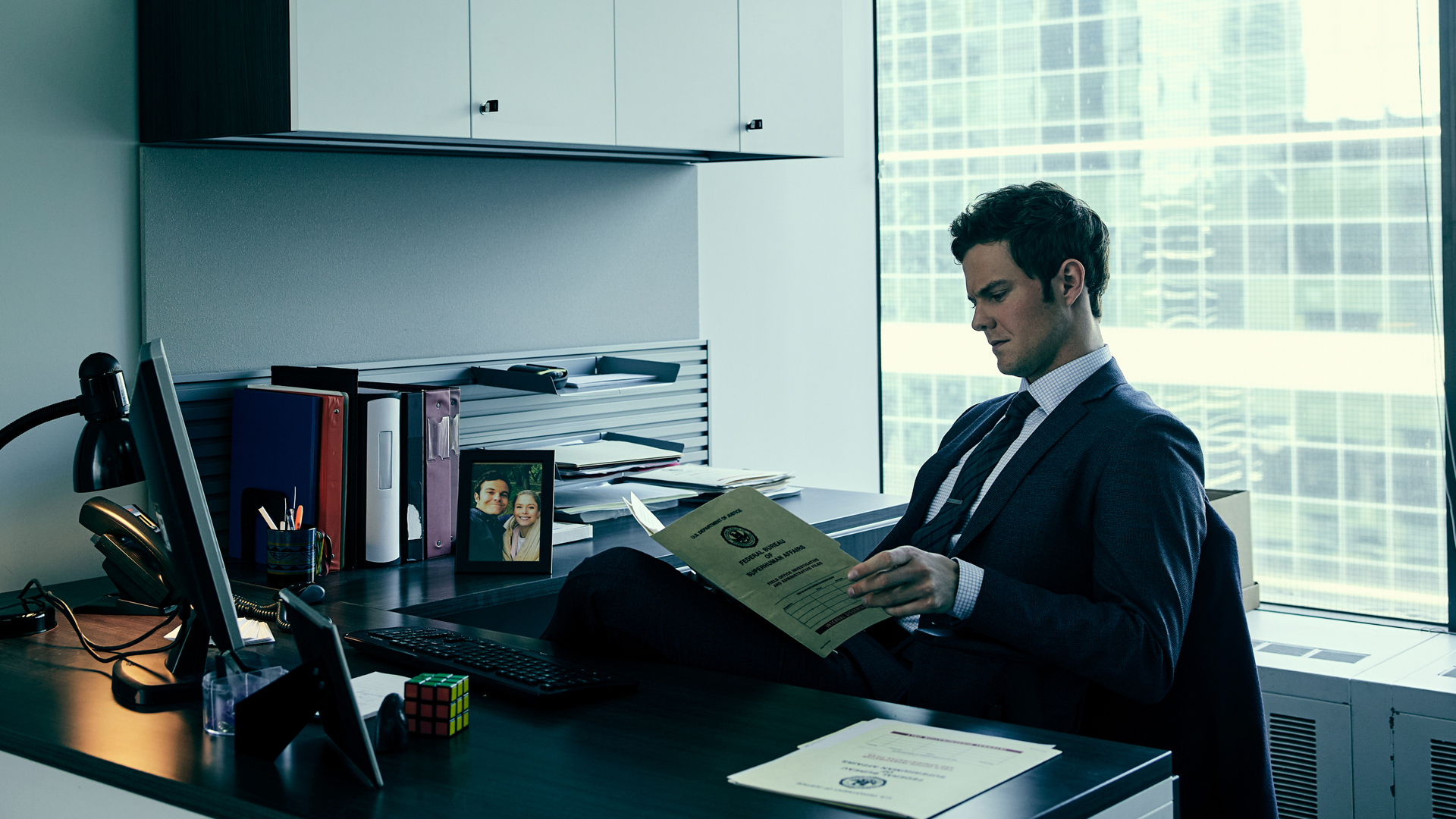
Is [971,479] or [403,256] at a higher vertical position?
[403,256]

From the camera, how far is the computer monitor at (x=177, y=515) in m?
1.44

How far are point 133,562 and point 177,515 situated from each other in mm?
670

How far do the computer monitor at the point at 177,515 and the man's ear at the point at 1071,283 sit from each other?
1.21 metres

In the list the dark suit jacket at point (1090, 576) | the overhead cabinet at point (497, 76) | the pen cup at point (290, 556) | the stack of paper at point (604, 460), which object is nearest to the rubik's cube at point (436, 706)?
the dark suit jacket at point (1090, 576)

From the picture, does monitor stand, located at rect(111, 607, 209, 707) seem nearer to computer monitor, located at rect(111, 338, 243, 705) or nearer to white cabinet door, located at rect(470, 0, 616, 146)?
computer monitor, located at rect(111, 338, 243, 705)

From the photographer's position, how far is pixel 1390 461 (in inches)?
125

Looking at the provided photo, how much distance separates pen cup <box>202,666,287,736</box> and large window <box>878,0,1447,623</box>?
8.90 feet

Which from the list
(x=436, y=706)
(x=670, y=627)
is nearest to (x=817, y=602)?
(x=670, y=627)

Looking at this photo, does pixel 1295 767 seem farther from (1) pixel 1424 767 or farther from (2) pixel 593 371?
(2) pixel 593 371

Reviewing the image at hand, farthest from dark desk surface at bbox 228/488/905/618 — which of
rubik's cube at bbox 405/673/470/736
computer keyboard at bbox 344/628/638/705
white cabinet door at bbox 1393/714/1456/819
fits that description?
white cabinet door at bbox 1393/714/1456/819

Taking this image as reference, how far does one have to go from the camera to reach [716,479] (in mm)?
2934

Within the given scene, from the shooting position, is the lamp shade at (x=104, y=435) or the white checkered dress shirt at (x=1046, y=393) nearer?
the lamp shade at (x=104, y=435)

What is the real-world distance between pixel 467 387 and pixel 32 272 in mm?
902

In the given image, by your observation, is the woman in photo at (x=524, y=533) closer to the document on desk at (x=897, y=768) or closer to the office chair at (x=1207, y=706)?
the office chair at (x=1207, y=706)
